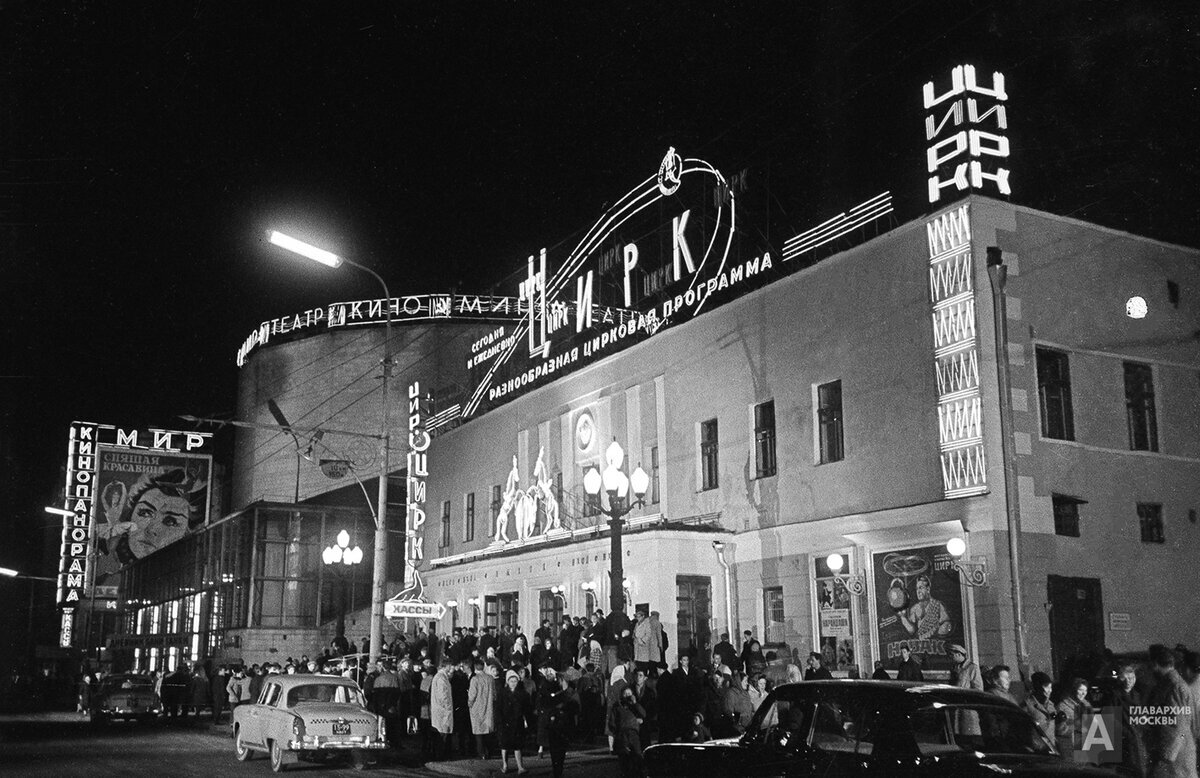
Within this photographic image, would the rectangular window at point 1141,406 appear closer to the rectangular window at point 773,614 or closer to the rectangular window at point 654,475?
the rectangular window at point 773,614

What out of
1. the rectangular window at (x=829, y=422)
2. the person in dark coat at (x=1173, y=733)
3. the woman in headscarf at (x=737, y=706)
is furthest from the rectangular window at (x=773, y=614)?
the person in dark coat at (x=1173, y=733)

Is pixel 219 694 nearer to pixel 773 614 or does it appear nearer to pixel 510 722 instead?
pixel 773 614

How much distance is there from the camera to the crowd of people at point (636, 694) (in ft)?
34.6

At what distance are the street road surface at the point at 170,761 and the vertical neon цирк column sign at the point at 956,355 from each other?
7.91 meters

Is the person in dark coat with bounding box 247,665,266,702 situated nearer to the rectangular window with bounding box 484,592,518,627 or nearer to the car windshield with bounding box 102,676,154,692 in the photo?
the car windshield with bounding box 102,676,154,692

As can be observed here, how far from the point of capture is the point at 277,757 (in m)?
18.8

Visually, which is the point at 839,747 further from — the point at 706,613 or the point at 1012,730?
the point at 706,613

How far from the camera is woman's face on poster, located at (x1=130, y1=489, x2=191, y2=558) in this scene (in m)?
72.3

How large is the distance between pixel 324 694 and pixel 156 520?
191 feet

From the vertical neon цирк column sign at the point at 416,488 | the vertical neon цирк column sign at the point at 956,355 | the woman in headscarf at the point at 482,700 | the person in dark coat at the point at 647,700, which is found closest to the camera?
the person in dark coat at the point at 647,700

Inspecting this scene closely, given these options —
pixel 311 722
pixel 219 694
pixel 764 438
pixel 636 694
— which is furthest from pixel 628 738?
pixel 219 694

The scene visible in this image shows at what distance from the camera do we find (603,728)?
22391mm

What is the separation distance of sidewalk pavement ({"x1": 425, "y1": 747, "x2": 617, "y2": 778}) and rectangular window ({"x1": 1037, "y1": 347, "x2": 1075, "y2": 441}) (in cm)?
991

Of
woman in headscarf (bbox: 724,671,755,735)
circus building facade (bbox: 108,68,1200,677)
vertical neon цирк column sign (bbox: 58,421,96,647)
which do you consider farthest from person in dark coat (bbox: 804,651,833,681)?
vertical neon цирк column sign (bbox: 58,421,96,647)
